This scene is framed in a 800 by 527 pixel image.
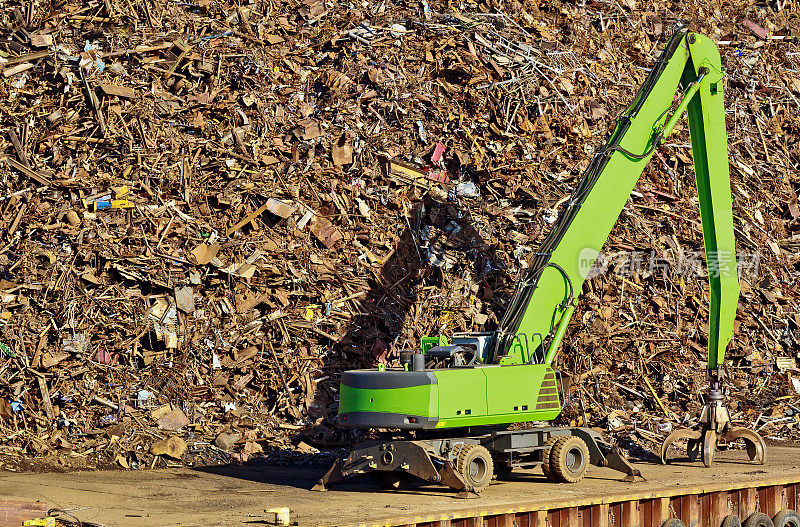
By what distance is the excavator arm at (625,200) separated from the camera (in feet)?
44.0

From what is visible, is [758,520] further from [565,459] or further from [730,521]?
[565,459]

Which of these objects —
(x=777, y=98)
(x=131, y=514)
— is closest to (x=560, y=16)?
(x=777, y=98)

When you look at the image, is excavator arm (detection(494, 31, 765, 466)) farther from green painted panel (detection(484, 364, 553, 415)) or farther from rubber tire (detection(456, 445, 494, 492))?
rubber tire (detection(456, 445, 494, 492))

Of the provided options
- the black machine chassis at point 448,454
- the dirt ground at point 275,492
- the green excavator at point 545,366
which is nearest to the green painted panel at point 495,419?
the green excavator at point 545,366

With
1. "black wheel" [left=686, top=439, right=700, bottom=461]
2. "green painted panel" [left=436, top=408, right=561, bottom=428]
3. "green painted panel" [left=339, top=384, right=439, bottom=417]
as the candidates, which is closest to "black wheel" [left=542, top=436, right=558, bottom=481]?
"green painted panel" [left=436, top=408, right=561, bottom=428]

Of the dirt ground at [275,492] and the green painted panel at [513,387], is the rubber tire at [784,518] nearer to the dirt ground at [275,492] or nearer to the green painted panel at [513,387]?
the dirt ground at [275,492]

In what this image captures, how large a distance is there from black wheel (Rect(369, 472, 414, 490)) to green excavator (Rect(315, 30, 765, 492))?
→ 0.02m

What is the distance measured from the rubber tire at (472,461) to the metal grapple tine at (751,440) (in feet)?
15.2

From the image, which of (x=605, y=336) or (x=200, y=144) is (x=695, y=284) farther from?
(x=200, y=144)

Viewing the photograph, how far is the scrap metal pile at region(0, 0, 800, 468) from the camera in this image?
16719mm

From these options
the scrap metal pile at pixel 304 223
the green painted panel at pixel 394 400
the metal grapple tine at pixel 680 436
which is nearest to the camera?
the green painted panel at pixel 394 400

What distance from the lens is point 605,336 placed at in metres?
19.1

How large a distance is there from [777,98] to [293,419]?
55.8 ft

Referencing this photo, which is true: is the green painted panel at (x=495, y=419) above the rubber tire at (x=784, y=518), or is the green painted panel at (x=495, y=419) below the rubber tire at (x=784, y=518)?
above
